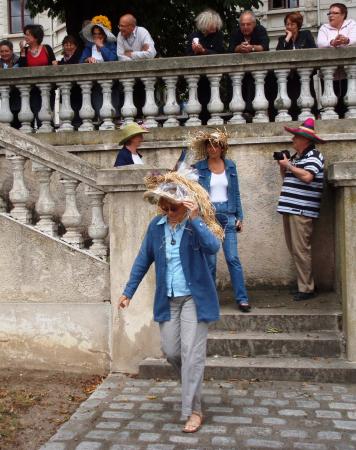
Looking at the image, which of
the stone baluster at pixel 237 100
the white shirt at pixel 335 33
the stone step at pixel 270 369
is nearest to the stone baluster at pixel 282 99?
the stone baluster at pixel 237 100

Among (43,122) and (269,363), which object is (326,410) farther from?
(43,122)

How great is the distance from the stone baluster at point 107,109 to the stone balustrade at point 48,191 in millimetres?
1605

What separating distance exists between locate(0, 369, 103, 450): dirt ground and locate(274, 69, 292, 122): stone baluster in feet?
11.7

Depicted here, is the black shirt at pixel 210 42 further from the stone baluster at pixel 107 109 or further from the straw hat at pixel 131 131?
the straw hat at pixel 131 131

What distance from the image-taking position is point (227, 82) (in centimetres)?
809

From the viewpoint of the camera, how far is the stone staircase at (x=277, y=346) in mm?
5852

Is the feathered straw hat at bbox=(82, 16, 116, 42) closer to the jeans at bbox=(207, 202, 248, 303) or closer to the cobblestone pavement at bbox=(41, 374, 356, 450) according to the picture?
the jeans at bbox=(207, 202, 248, 303)

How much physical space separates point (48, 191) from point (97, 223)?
23.1 inches

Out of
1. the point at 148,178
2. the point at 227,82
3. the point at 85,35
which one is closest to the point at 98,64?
the point at 85,35

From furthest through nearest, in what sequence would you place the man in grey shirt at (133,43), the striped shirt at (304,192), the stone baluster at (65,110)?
the man in grey shirt at (133,43) < the stone baluster at (65,110) < the striped shirt at (304,192)

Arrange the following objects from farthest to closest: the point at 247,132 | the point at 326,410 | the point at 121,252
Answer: the point at 247,132, the point at 121,252, the point at 326,410

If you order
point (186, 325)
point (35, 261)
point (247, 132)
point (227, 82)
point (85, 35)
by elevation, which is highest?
point (85, 35)

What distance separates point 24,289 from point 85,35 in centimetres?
351

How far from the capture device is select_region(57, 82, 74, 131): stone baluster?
792cm
